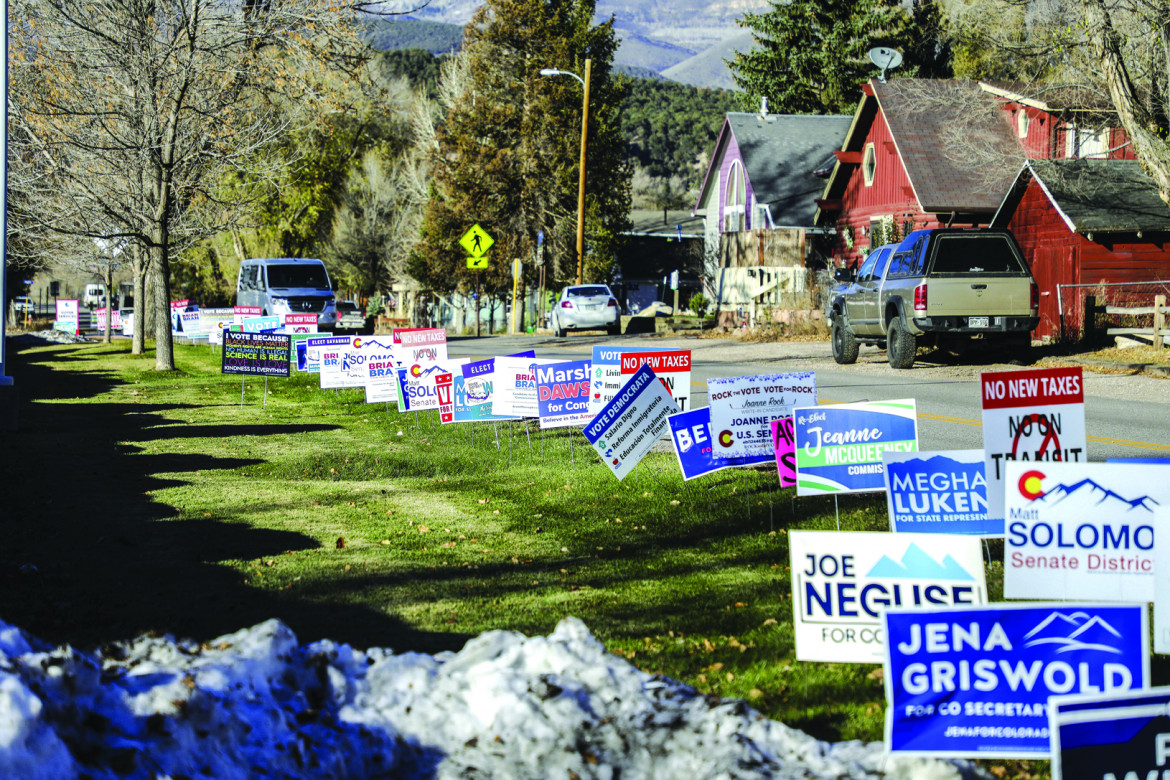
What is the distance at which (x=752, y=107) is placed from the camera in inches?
2180

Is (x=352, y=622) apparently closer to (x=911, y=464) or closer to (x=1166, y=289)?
(x=911, y=464)

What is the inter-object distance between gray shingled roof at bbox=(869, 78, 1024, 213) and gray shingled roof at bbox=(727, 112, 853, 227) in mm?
7511

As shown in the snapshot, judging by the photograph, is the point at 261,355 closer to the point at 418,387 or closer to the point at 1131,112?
the point at 418,387

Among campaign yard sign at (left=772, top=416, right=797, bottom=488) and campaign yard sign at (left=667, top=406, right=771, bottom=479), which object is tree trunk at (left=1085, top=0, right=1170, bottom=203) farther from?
campaign yard sign at (left=772, top=416, right=797, bottom=488)

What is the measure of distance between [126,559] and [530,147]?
134ft

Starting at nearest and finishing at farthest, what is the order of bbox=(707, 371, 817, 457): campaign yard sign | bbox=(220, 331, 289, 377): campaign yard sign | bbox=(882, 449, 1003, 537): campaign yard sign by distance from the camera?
bbox=(882, 449, 1003, 537): campaign yard sign → bbox=(707, 371, 817, 457): campaign yard sign → bbox=(220, 331, 289, 377): campaign yard sign

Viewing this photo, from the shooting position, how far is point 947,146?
31.4m

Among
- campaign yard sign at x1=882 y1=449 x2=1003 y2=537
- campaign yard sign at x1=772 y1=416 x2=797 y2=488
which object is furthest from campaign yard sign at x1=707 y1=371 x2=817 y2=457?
campaign yard sign at x1=882 y1=449 x2=1003 y2=537

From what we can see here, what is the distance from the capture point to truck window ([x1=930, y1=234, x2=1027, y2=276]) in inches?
719

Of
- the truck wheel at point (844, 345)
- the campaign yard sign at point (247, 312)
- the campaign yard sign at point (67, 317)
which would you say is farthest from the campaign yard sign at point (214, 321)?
the truck wheel at point (844, 345)

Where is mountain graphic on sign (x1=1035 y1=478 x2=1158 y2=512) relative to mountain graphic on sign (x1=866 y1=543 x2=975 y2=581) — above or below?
above

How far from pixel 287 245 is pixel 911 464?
154 ft

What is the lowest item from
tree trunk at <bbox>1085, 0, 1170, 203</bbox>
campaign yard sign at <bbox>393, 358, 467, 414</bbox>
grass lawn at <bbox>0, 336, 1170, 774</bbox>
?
grass lawn at <bbox>0, 336, 1170, 774</bbox>

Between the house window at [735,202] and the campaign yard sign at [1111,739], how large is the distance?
41279mm
